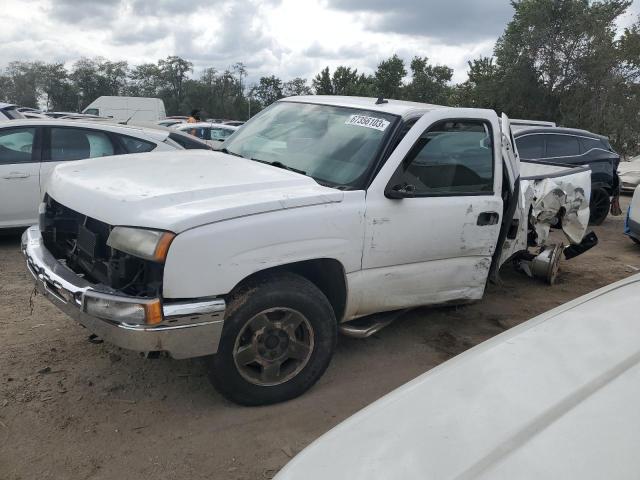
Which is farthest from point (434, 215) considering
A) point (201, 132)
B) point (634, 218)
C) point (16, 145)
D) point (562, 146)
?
point (201, 132)

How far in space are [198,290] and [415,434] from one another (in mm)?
1632

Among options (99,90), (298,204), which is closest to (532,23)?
(298,204)

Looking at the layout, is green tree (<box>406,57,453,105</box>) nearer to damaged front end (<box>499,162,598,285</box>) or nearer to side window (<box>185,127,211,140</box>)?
side window (<box>185,127,211,140</box>)

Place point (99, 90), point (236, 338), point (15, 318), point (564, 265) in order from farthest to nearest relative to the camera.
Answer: point (99, 90) < point (564, 265) < point (15, 318) < point (236, 338)

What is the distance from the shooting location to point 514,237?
4.94 meters

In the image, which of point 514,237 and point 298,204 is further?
point 514,237

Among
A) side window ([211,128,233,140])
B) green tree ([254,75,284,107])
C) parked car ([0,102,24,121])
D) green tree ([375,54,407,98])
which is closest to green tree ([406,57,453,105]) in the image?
green tree ([375,54,407,98])

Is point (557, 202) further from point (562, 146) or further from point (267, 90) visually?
point (267, 90)

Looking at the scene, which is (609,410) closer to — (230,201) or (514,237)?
(230,201)

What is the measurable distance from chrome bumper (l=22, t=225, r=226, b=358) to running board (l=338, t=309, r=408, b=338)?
104 centimetres

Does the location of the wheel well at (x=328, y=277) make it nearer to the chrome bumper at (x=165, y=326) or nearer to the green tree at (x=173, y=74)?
the chrome bumper at (x=165, y=326)

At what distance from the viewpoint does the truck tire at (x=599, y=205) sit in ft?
33.4

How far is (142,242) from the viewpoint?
2.75 m

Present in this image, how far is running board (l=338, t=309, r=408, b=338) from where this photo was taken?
3.66 m
